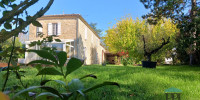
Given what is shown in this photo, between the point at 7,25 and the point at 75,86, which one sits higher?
the point at 7,25

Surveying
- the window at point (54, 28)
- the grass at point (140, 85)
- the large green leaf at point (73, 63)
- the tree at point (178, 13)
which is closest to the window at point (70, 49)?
the window at point (54, 28)

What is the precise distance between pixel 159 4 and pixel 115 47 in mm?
9982

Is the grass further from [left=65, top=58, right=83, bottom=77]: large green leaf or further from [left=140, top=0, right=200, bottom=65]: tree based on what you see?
[left=140, top=0, right=200, bottom=65]: tree

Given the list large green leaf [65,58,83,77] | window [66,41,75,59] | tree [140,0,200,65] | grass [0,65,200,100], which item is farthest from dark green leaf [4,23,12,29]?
window [66,41,75,59]

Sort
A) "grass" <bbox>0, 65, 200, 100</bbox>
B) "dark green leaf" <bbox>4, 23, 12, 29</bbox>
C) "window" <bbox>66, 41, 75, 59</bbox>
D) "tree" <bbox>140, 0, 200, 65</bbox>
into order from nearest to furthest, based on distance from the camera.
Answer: "dark green leaf" <bbox>4, 23, 12, 29</bbox> < "grass" <bbox>0, 65, 200, 100</bbox> < "tree" <bbox>140, 0, 200, 65</bbox> < "window" <bbox>66, 41, 75, 59</bbox>

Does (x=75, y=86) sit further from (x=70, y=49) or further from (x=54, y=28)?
(x=54, y=28)

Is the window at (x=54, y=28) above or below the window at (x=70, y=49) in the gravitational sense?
above

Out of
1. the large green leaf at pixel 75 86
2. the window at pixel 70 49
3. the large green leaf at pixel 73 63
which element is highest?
the window at pixel 70 49


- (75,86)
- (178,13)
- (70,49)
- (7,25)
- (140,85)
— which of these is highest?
(178,13)

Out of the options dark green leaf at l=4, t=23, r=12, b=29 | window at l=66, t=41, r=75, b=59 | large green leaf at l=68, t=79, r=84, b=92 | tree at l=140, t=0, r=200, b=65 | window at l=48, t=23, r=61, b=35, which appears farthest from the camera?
window at l=66, t=41, r=75, b=59

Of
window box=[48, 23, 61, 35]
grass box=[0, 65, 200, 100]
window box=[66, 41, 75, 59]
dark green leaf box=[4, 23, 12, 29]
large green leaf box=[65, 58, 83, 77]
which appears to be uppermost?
window box=[48, 23, 61, 35]

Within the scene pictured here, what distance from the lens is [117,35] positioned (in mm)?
19859

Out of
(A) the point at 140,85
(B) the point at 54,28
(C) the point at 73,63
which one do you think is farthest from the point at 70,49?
(C) the point at 73,63

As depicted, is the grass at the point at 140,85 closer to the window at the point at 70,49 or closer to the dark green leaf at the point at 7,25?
the dark green leaf at the point at 7,25
